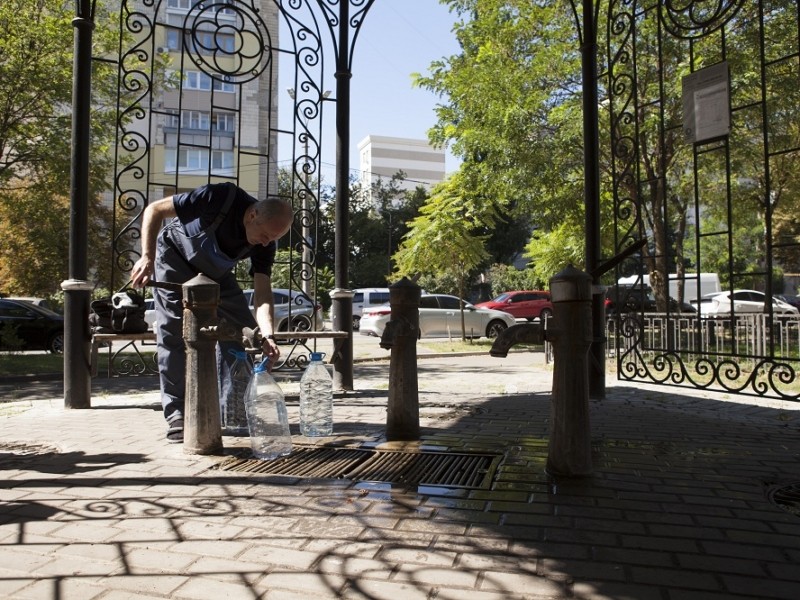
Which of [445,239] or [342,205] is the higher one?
[445,239]

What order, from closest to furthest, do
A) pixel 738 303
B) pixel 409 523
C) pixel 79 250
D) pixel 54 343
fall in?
pixel 409 523 < pixel 79 250 < pixel 54 343 < pixel 738 303

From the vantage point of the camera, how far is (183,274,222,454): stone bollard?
387cm

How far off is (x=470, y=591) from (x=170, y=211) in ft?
11.2

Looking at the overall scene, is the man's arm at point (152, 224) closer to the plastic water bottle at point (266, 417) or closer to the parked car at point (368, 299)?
the plastic water bottle at point (266, 417)

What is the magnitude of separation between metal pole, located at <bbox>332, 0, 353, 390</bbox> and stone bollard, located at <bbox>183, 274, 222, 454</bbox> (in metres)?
3.21

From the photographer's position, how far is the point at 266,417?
4.24 metres

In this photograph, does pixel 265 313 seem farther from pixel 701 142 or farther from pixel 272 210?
pixel 701 142

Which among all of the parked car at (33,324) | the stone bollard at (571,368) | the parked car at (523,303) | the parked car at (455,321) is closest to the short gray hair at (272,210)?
the stone bollard at (571,368)

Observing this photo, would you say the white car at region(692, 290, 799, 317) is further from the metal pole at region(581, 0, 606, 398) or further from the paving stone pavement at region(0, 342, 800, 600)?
the paving stone pavement at region(0, 342, 800, 600)

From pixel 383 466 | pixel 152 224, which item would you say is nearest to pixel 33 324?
pixel 152 224

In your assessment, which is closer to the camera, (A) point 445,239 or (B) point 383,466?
(B) point 383,466

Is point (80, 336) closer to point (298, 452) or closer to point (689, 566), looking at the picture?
point (298, 452)

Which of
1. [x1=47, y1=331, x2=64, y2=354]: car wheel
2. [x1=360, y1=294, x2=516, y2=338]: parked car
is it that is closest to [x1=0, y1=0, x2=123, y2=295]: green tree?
[x1=47, y1=331, x2=64, y2=354]: car wheel

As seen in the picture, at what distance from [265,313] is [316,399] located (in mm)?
870
